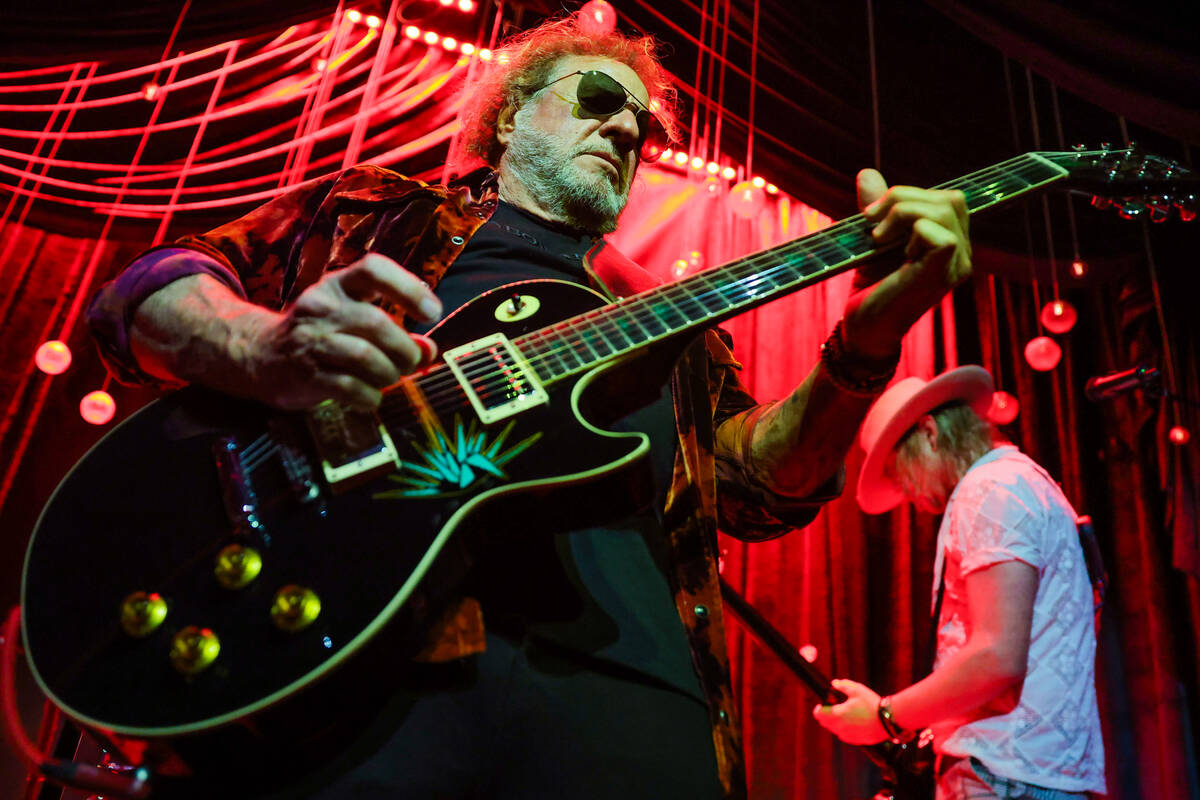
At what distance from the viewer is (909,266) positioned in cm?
127

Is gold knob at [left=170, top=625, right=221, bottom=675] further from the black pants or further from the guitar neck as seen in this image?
the guitar neck

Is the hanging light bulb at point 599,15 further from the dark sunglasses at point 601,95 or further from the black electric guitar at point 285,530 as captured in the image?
the black electric guitar at point 285,530

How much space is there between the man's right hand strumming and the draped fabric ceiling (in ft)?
10.0

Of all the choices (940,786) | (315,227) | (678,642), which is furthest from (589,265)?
(940,786)

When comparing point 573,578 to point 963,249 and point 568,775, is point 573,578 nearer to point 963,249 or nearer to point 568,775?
point 568,775

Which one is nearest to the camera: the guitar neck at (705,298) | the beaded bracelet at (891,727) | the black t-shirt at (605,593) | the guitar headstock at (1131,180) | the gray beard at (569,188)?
the black t-shirt at (605,593)

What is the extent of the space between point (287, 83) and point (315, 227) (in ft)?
10.5

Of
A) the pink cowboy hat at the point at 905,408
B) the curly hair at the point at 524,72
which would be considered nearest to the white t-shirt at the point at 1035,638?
the pink cowboy hat at the point at 905,408

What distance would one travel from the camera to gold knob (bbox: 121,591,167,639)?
0.89 m

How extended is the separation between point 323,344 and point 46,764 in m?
0.55

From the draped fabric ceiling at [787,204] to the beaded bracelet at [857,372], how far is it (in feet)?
7.80

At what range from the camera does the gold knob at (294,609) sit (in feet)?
2.93

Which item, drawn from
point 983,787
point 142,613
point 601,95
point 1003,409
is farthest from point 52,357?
point 1003,409

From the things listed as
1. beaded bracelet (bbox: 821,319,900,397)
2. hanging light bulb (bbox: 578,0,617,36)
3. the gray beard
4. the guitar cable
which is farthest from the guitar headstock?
hanging light bulb (bbox: 578,0,617,36)
